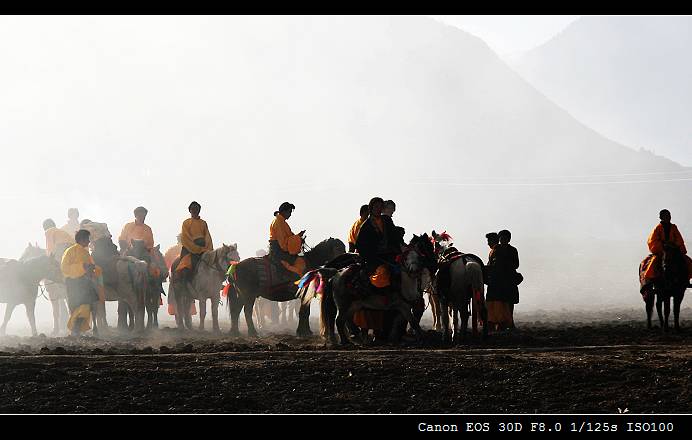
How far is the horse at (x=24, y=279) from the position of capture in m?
26.4

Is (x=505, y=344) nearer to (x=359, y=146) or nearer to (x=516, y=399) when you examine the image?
(x=516, y=399)

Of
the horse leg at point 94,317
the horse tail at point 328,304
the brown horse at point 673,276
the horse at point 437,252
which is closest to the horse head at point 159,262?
the horse leg at point 94,317

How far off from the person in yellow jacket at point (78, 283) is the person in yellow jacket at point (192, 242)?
233cm

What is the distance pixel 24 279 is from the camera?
2661 cm

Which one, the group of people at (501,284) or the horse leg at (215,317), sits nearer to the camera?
the group of people at (501,284)

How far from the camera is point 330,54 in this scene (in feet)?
610

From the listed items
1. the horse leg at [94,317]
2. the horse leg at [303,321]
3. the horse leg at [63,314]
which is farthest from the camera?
the horse leg at [63,314]

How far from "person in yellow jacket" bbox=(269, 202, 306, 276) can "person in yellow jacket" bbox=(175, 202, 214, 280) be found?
293 centimetres

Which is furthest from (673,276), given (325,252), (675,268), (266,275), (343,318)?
(266,275)

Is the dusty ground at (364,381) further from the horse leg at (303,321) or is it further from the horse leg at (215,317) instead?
the horse leg at (215,317)

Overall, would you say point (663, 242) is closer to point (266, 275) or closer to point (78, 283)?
point (266, 275)

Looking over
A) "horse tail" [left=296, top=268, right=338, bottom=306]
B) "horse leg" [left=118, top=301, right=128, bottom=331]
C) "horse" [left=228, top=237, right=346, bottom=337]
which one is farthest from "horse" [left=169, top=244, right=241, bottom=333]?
"horse tail" [left=296, top=268, right=338, bottom=306]
